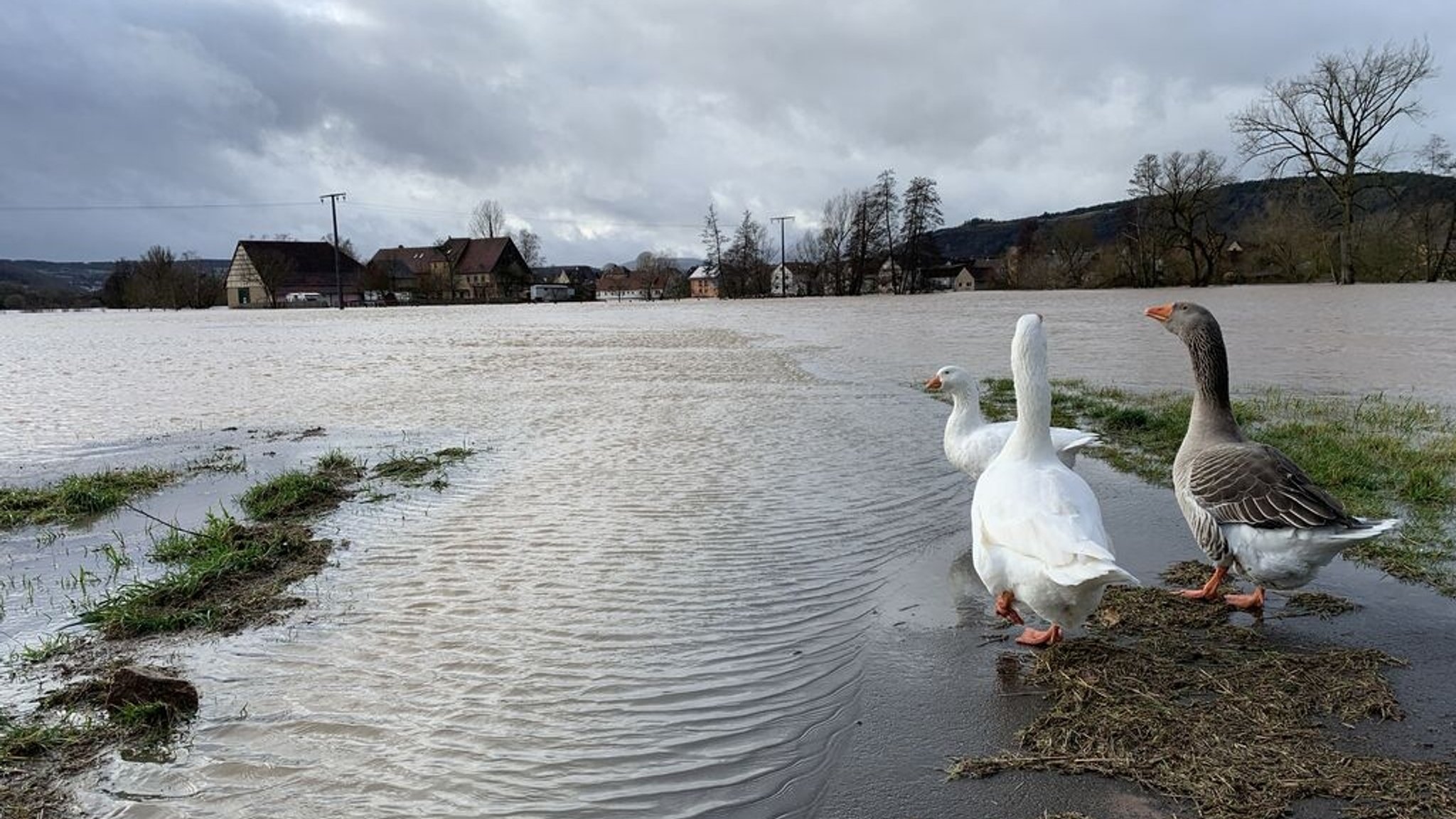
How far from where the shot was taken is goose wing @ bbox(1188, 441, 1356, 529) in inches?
163

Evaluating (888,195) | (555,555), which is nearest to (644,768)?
(555,555)

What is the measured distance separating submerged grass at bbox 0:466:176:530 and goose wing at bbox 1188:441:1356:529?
9.17 m

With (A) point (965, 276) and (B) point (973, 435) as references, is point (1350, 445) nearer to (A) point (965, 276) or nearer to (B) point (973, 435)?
(B) point (973, 435)

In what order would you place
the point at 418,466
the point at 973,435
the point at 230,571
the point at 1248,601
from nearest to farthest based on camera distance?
the point at 1248,601, the point at 230,571, the point at 973,435, the point at 418,466

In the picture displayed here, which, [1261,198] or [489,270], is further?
[489,270]

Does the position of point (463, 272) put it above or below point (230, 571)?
above

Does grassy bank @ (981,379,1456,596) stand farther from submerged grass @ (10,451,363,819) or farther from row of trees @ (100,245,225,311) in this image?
row of trees @ (100,245,225,311)

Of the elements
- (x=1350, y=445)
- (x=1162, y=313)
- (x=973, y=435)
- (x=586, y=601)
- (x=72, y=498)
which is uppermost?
(x=1162, y=313)

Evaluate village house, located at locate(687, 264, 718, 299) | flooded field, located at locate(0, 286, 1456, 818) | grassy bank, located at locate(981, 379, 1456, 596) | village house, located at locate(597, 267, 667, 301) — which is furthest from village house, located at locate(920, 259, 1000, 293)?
flooded field, located at locate(0, 286, 1456, 818)

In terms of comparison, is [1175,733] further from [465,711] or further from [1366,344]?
[1366,344]

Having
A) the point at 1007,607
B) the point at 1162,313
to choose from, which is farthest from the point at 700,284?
the point at 1007,607

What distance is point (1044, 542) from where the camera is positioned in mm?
3922

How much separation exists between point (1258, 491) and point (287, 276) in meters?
129

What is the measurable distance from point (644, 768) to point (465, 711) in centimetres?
105
